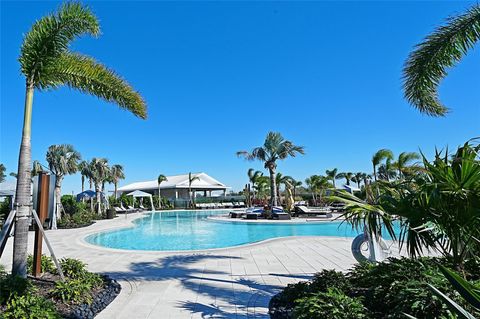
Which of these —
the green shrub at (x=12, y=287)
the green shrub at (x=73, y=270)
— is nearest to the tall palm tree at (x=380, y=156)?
the green shrub at (x=73, y=270)

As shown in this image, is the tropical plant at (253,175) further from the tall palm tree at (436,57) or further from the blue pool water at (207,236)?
the tall palm tree at (436,57)

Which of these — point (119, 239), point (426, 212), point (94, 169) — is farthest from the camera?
point (94, 169)

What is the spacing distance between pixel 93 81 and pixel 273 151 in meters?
18.9

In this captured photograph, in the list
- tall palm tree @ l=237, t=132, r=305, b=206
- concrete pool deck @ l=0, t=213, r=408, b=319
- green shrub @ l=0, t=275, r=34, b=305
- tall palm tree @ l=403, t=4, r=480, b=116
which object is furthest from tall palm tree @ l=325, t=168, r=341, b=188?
green shrub @ l=0, t=275, r=34, b=305

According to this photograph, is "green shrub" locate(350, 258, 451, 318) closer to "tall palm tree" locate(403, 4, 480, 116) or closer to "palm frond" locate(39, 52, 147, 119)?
"tall palm tree" locate(403, 4, 480, 116)

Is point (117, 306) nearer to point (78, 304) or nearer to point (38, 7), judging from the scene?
point (78, 304)

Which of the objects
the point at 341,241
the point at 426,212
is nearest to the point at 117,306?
the point at 426,212

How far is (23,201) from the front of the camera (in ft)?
15.3

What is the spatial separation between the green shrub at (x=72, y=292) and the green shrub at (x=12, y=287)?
0.38 metres

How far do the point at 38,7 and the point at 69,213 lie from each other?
18.3 meters

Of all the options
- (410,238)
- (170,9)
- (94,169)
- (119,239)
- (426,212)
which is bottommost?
(119,239)

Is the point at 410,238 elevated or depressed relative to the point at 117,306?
elevated

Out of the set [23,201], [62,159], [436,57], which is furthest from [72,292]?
[62,159]

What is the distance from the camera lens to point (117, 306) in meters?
4.44
